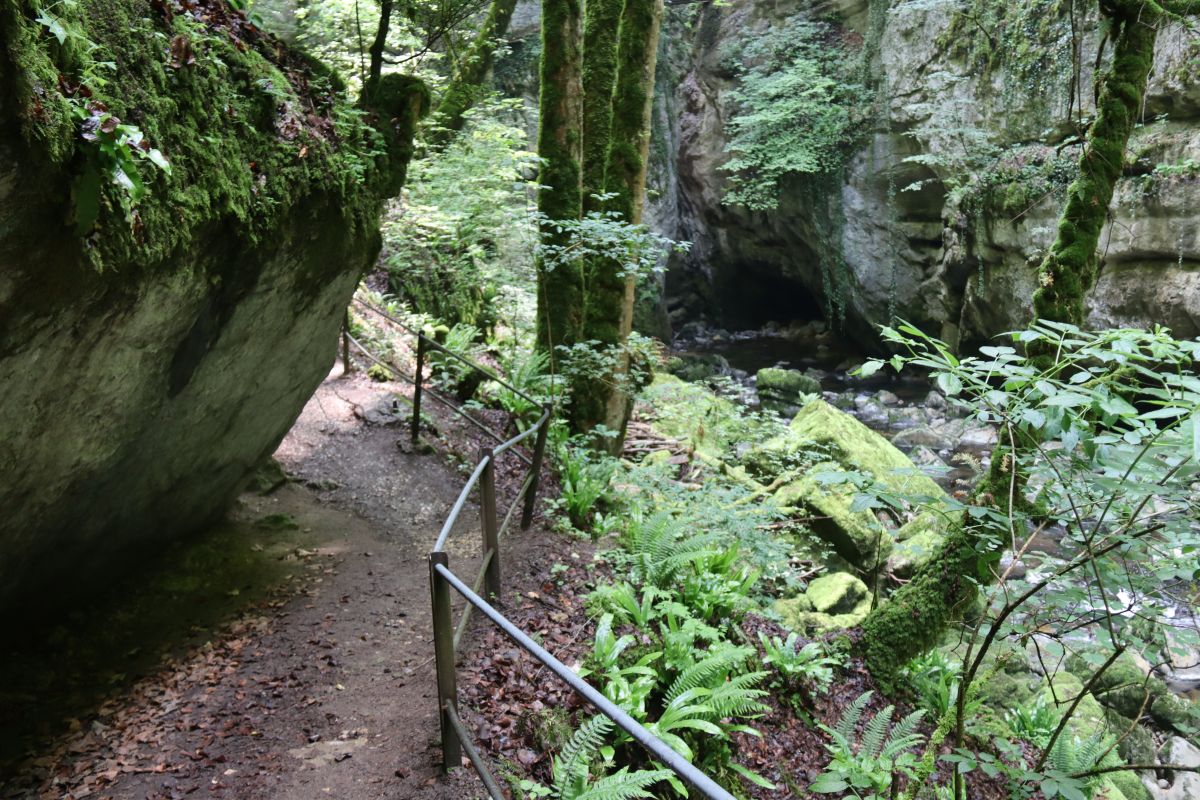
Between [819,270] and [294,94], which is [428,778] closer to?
[294,94]

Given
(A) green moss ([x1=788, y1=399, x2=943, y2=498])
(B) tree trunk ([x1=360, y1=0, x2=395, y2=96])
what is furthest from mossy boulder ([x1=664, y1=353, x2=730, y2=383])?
(B) tree trunk ([x1=360, y1=0, x2=395, y2=96])

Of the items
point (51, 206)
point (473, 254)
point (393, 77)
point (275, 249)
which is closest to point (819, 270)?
point (473, 254)

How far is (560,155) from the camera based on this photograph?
28.9 ft

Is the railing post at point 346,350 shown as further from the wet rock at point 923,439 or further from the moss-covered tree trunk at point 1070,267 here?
the wet rock at point 923,439

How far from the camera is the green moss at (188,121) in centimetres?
236

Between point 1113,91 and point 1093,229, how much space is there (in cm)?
104

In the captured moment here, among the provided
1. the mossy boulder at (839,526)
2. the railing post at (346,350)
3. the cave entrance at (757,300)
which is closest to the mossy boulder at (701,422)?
the mossy boulder at (839,526)

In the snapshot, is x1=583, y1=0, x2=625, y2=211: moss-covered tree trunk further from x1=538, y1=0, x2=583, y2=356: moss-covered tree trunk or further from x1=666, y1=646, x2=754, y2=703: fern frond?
x1=666, y1=646, x2=754, y2=703: fern frond

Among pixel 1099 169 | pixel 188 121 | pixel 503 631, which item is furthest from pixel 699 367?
pixel 188 121

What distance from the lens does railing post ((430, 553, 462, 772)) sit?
291cm

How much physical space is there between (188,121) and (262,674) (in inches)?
118

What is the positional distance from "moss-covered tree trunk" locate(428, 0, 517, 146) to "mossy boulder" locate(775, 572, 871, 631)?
9183 millimetres

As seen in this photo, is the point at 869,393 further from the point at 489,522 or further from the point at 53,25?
the point at 53,25

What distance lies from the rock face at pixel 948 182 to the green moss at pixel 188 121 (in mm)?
8518
